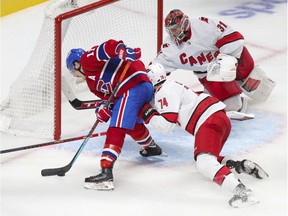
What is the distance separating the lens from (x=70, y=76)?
4852 millimetres

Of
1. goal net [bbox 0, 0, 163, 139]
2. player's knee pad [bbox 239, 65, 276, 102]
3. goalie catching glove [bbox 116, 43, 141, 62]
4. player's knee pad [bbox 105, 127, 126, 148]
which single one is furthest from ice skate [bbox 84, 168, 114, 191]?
player's knee pad [bbox 239, 65, 276, 102]

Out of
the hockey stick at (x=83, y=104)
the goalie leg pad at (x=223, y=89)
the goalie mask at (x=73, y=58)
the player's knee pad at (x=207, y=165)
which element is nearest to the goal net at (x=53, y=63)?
the hockey stick at (x=83, y=104)

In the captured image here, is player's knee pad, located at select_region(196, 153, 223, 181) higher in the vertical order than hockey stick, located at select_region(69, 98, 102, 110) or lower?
higher

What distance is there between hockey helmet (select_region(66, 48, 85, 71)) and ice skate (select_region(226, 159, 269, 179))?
2.59ft

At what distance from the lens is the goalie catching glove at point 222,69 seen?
4.62 metres

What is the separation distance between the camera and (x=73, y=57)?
434 centimetres

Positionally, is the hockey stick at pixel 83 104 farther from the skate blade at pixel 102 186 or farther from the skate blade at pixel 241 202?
the skate blade at pixel 241 202

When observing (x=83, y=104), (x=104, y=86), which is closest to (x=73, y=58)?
(x=104, y=86)

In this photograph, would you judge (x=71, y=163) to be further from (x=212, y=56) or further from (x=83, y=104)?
(x=212, y=56)

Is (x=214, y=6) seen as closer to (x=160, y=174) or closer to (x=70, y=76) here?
(x=70, y=76)

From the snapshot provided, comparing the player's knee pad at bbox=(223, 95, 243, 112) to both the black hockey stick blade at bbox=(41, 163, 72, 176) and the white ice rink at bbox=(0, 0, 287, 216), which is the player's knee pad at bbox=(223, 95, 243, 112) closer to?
the white ice rink at bbox=(0, 0, 287, 216)

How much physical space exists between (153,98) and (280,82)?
1.27 m

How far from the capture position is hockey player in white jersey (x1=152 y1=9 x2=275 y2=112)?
4629 mm

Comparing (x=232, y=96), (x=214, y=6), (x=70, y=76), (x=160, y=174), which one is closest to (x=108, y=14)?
(x=70, y=76)
